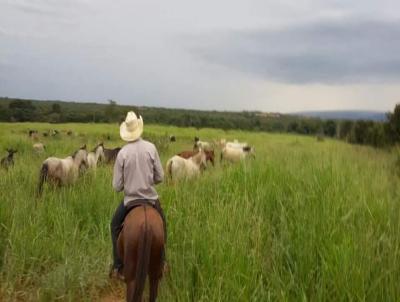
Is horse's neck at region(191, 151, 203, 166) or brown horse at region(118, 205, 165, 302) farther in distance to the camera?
horse's neck at region(191, 151, 203, 166)

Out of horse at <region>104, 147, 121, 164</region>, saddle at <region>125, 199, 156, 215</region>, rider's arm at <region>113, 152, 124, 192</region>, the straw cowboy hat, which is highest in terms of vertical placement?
the straw cowboy hat

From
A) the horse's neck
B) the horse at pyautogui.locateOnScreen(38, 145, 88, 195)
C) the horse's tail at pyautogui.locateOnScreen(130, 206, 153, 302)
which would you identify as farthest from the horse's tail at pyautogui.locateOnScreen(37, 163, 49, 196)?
the horse's tail at pyautogui.locateOnScreen(130, 206, 153, 302)

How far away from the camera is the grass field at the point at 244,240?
13.6ft

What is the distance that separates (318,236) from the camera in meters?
4.75

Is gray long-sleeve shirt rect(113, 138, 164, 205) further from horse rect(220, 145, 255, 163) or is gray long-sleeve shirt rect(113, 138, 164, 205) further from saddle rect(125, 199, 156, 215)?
horse rect(220, 145, 255, 163)

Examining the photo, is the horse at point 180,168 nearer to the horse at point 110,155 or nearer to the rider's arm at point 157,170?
the horse at point 110,155

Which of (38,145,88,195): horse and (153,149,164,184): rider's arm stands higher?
(153,149,164,184): rider's arm

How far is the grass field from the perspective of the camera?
4148 millimetres

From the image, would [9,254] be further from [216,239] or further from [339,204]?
[339,204]

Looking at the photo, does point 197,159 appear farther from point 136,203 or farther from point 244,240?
point 136,203

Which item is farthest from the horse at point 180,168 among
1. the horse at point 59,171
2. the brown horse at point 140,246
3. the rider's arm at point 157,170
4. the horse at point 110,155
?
the brown horse at point 140,246

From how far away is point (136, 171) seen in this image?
464 centimetres

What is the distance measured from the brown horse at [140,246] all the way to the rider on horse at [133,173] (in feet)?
0.58

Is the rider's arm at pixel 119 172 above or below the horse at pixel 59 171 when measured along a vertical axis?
above
